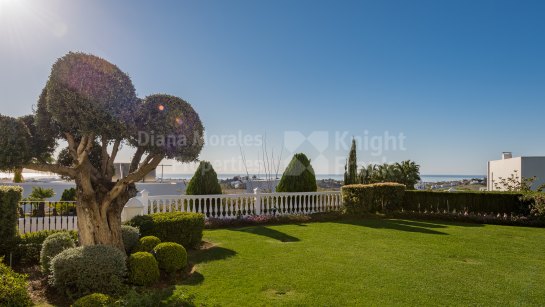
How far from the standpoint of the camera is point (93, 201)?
229 inches

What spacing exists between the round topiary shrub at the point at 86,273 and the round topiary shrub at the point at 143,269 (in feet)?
0.74

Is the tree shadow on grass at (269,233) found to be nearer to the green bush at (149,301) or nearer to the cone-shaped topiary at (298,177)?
the cone-shaped topiary at (298,177)

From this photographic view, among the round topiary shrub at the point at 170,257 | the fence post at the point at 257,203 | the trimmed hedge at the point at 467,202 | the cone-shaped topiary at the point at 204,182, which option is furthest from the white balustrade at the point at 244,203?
the round topiary shrub at the point at 170,257

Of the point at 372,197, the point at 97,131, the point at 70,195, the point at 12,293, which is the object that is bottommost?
the point at 12,293

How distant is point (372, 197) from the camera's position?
14.2 m

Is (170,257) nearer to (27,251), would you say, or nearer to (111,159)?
(111,159)

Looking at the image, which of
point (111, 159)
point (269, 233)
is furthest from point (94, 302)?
point (269, 233)

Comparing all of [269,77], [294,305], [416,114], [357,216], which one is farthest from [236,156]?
[294,305]

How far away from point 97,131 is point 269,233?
6.47 meters

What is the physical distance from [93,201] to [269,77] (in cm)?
1002

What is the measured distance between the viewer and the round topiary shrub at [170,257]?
590 centimetres

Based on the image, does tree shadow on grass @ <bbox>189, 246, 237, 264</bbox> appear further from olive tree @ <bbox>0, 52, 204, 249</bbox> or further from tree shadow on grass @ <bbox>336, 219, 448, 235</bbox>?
tree shadow on grass @ <bbox>336, 219, 448, 235</bbox>

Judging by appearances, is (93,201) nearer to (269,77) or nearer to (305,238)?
(305,238)

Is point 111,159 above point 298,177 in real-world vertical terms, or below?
above
